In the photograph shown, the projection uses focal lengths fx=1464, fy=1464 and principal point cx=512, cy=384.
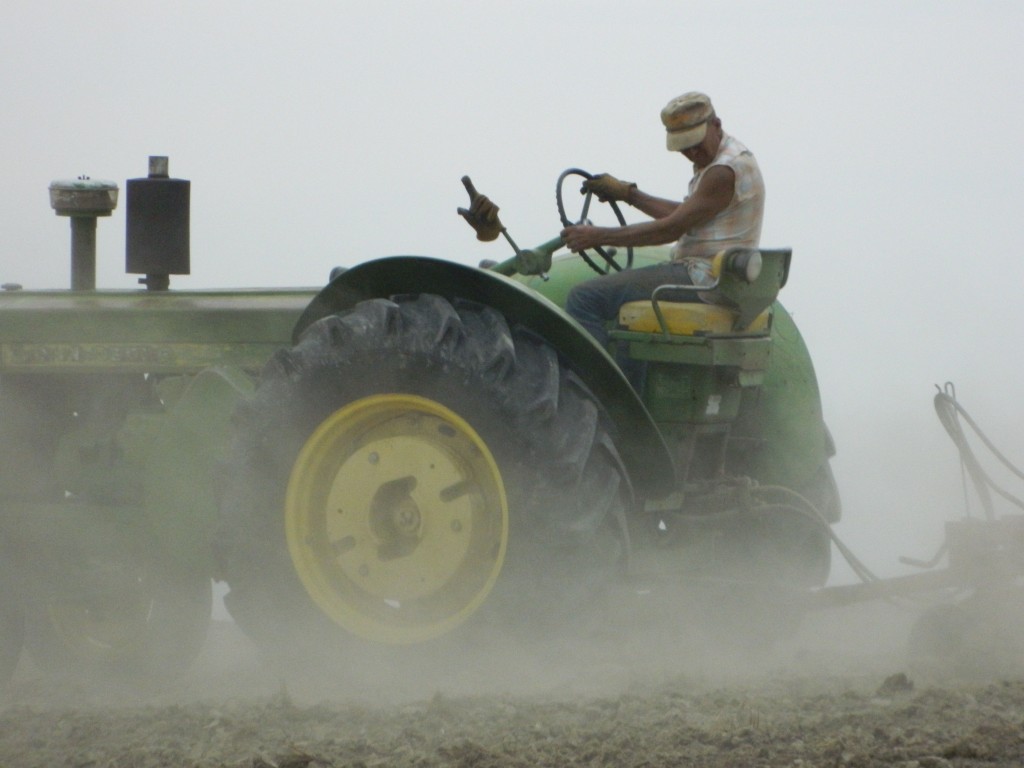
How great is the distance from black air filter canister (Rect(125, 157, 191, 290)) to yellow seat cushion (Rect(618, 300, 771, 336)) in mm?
2021

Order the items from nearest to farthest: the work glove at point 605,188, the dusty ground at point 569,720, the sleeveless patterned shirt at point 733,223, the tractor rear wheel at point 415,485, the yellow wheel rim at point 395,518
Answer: the dusty ground at point 569,720, the tractor rear wheel at point 415,485, the yellow wheel rim at point 395,518, the sleeveless patterned shirt at point 733,223, the work glove at point 605,188

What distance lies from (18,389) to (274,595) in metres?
2.06

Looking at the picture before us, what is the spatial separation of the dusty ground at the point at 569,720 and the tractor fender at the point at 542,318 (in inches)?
21.3

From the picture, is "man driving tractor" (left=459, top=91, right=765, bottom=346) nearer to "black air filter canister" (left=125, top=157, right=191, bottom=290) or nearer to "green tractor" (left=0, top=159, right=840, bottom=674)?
"green tractor" (left=0, top=159, right=840, bottom=674)

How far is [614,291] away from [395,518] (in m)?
1.11

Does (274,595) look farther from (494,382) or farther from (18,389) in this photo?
(18,389)

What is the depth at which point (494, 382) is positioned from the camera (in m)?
3.78

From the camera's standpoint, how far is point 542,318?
393cm

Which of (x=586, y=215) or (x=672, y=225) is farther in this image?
(x=586, y=215)

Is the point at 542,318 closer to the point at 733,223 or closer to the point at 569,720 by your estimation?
the point at 733,223

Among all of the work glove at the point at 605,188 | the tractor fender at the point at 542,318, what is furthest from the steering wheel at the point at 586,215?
the tractor fender at the point at 542,318

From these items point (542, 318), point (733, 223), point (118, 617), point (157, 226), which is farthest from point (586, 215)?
point (118, 617)

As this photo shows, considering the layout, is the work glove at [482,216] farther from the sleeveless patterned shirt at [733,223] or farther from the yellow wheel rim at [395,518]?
the yellow wheel rim at [395,518]

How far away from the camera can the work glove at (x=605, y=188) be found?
505cm
